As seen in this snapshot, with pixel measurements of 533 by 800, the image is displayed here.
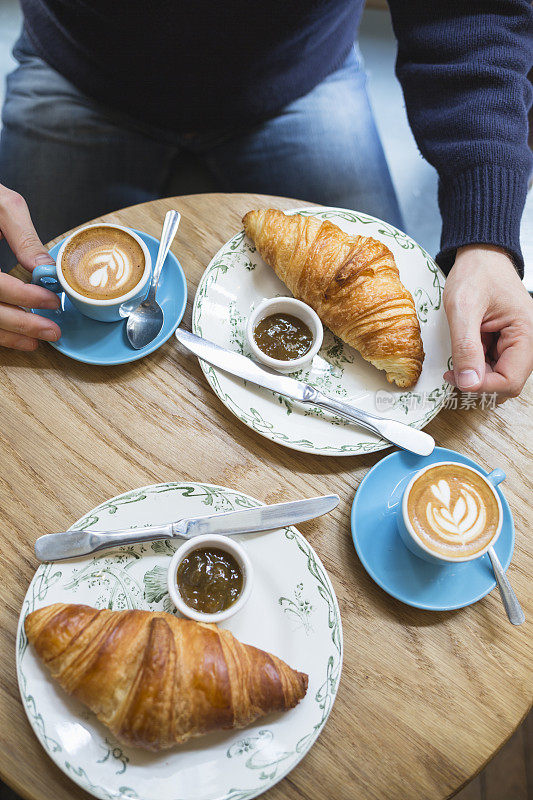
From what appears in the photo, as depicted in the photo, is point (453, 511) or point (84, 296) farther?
point (84, 296)

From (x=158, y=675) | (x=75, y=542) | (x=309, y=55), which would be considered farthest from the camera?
(x=309, y=55)

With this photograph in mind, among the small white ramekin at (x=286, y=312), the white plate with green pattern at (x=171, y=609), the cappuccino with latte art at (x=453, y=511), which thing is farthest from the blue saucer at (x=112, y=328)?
the cappuccino with latte art at (x=453, y=511)

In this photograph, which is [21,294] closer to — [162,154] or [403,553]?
[162,154]

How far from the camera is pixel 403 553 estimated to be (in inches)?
50.4

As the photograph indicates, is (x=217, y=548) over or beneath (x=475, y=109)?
beneath

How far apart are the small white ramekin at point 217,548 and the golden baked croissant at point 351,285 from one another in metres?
0.57

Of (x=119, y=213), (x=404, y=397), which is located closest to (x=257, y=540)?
(x=404, y=397)

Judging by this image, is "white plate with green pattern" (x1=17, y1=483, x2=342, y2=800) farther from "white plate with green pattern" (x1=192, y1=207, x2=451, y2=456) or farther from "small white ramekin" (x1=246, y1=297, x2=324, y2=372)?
"small white ramekin" (x1=246, y1=297, x2=324, y2=372)

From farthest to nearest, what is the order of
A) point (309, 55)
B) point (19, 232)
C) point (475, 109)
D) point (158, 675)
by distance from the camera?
point (309, 55), point (475, 109), point (19, 232), point (158, 675)

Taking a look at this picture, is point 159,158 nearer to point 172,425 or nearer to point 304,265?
point 304,265

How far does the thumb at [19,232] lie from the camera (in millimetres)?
1423

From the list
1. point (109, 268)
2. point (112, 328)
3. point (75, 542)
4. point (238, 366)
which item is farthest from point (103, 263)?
point (75, 542)

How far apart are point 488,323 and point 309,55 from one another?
0.99m

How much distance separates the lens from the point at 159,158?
6.11 ft
